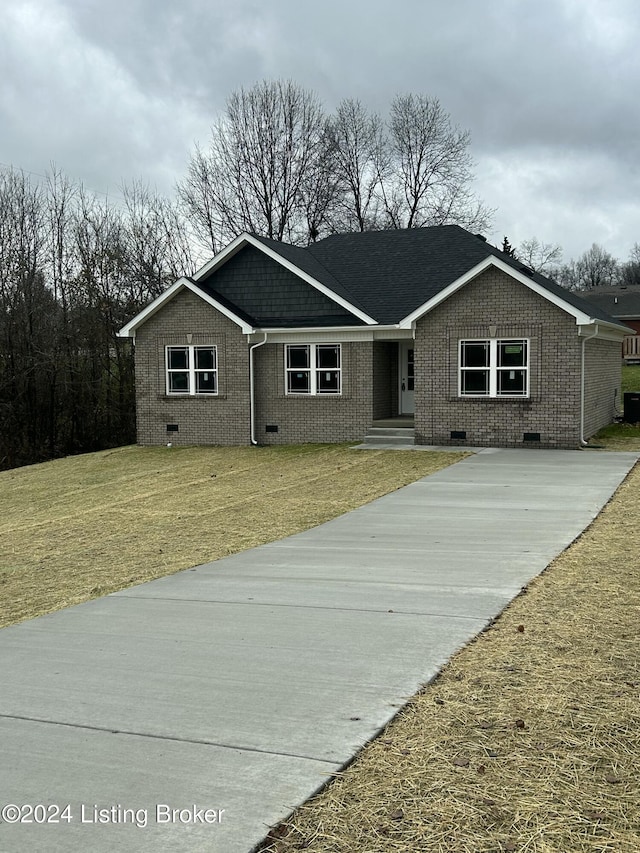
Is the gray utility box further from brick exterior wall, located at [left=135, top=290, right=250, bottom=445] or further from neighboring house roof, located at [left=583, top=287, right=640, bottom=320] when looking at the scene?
neighboring house roof, located at [left=583, top=287, right=640, bottom=320]

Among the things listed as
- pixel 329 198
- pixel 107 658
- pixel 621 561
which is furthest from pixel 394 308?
pixel 329 198

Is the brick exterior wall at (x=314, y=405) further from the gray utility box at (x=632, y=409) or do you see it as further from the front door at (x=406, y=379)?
the gray utility box at (x=632, y=409)

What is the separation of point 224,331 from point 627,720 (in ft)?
64.3

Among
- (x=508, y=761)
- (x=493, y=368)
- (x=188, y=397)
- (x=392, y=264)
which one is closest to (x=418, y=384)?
(x=493, y=368)

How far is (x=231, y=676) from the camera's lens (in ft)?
18.1

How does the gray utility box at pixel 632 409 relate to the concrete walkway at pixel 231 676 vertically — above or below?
above

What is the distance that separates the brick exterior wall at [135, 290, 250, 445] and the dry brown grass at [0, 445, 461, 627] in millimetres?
758

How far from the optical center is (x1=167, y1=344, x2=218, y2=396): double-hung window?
23.6m

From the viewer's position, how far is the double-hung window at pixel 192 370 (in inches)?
931

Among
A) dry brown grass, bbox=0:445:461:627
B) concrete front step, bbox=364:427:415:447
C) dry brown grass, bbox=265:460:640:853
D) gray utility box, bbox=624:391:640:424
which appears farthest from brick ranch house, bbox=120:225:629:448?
dry brown grass, bbox=265:460:640:853

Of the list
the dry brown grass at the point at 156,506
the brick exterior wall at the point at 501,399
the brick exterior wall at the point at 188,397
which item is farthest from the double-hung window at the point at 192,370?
the brick exterior wall at the point at 501,399

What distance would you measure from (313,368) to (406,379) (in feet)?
9.36

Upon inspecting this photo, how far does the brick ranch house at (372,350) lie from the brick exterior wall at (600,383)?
8 cm

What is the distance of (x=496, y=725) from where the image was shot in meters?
4.62
